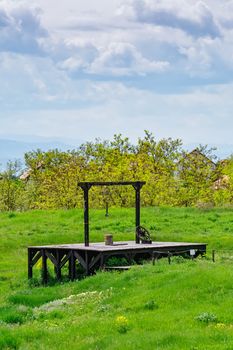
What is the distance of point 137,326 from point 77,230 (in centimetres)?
2940

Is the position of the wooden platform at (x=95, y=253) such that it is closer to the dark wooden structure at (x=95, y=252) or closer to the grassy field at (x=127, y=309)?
the dark wooden structure at (x=95, y=252)

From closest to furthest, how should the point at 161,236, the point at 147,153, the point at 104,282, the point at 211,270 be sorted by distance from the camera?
1. the point at 211,270
2. the point at 104,282
3. the point at 161,236
4. the point at 147,153

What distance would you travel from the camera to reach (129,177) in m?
69.5

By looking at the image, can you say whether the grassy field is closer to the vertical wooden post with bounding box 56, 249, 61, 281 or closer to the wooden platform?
the vertical wooden post with bounding box 56, 249, 61, 281

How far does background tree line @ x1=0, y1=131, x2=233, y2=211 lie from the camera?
68.9m

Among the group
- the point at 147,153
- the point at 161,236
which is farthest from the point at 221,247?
the point at 147,153

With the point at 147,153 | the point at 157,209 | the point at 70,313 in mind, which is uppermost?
the point at 147,153

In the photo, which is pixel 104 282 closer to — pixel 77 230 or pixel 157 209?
pixel 77 230

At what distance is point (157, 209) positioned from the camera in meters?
54.4

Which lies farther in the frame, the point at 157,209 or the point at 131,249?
the point at 157,209

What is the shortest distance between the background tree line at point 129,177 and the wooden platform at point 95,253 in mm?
33546

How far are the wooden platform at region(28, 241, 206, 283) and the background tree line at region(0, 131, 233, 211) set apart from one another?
33546mm

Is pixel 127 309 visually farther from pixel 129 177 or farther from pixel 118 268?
pixel 129 177

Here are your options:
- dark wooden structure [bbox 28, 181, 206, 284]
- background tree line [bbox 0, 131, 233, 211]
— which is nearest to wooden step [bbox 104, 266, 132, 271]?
dark wooden structure [bbox 28, 181, 206, 284]
